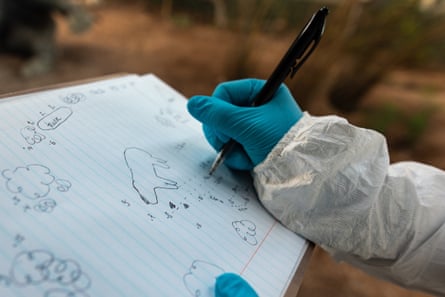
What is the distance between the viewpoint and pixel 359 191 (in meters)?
0.44

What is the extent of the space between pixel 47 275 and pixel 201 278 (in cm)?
14

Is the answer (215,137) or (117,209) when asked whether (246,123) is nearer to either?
(215,137)

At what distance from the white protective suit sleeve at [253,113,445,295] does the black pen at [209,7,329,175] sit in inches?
2.7

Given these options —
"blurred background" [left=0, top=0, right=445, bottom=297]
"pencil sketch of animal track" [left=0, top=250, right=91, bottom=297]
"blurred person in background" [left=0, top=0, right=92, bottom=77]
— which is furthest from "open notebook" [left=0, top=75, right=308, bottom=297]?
"blurred person in background" [left=0, top=0, right=92, bottom=77]

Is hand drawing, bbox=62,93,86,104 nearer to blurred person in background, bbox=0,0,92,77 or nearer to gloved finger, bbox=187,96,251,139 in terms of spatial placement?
gloved finger, bbox=187,96,251,139

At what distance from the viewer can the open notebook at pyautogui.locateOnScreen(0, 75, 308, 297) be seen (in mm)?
300

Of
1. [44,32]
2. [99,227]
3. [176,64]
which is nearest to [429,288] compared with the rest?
[99,227]

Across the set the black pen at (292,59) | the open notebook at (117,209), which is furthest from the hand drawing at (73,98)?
the black pen at (292,59)

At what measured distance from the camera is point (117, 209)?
362 mm

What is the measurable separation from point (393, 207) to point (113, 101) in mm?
435

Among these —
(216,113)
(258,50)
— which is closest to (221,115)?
(216,113)

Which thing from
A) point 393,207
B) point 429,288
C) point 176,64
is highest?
point 393,207

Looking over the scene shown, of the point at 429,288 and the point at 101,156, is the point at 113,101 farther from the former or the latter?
the point at 429,288

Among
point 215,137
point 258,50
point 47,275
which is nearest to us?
point 47,275
